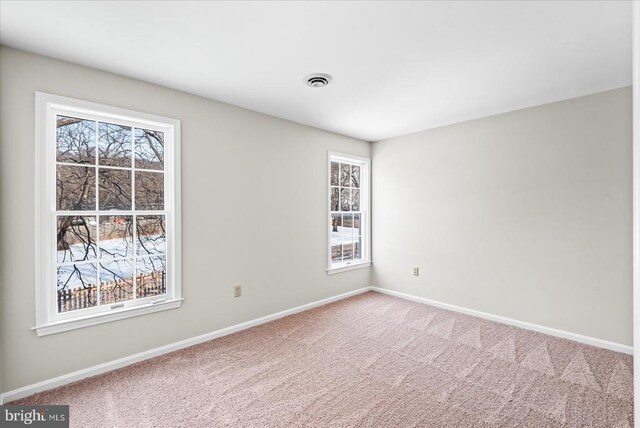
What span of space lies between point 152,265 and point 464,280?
11.8 feet

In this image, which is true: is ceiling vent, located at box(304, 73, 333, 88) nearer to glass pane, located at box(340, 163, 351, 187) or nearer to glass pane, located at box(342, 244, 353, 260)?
glass pane, located at box(340, 163, 351, 187)

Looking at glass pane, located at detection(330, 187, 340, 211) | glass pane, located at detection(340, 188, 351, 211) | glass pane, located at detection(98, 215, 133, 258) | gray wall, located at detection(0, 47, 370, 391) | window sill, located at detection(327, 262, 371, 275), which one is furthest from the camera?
glass pane, located at detection(340, 188, 351, 211)

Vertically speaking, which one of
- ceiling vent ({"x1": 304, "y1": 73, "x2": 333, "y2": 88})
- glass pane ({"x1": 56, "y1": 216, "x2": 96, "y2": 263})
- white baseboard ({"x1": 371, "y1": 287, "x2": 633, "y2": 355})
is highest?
ceiling vent ({"x1": 304, "y1": 73, "x2": 333, "y2": 88})

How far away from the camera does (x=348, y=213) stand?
475 cm

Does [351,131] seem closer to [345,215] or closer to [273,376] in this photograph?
[345,215]

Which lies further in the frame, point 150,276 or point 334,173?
point 334,173

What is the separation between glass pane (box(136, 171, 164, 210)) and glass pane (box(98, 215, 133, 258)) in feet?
0.58

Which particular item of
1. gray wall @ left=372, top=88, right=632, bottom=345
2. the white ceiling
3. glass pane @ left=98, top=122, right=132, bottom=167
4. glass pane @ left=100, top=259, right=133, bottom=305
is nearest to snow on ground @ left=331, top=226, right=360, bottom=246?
gray wall @ left=372, top=88, right=632, bottom=345

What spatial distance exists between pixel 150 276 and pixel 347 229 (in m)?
2.81

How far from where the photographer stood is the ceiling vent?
2572 millimetres

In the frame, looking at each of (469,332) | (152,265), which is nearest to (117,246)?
(152,265)

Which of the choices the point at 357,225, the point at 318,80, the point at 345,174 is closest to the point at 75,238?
the point at 318,80

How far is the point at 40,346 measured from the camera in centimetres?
222

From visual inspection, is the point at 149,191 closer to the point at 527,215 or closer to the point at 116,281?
the point at 116,281
